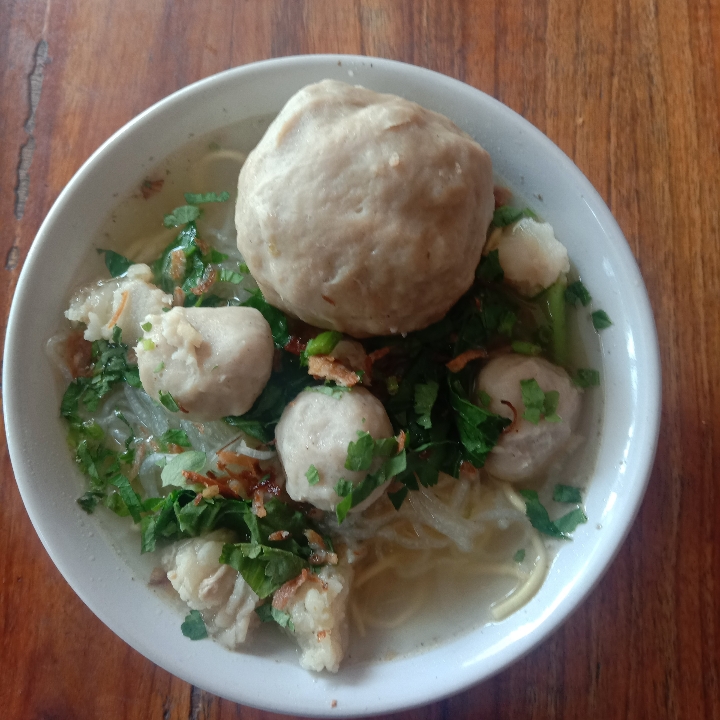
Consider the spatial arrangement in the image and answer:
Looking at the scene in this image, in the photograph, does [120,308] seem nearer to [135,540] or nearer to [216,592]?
[135,540]

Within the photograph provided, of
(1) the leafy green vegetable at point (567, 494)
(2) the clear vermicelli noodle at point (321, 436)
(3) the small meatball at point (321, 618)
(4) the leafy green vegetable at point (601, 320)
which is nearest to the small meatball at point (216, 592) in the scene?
(2) the clear vermicelli noodle at point (321, 436)

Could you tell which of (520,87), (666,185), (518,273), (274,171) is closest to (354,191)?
(274,171)

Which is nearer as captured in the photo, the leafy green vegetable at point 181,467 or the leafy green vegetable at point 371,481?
the leafy green vegetable at point 371,481

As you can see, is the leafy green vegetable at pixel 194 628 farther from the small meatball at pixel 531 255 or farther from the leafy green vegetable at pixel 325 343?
the small meatball at pixel 531 255

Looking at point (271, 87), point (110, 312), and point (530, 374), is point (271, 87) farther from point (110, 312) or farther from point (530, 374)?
point (530, 374)

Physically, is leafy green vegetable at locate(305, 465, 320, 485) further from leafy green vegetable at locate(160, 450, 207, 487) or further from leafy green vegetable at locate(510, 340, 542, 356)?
leafy green vegetable at locate(510, 340, 542, 356)

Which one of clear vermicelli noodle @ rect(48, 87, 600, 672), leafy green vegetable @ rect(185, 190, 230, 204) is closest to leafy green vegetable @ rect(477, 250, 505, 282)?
clear vermicelli noodle @ rect(48, 87, 600, 672)

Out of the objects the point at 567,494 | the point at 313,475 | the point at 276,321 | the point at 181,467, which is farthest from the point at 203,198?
the point at 567,494
